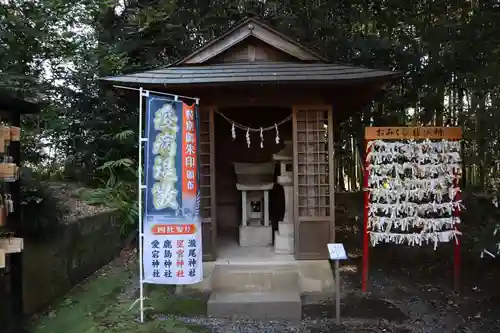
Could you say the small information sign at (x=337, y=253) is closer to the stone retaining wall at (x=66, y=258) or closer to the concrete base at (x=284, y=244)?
the concrete base at (x=284, y=244)

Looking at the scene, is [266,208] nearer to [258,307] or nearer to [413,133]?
[258,307]

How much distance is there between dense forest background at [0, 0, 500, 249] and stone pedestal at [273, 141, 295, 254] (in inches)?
126

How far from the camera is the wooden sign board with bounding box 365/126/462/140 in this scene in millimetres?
5332

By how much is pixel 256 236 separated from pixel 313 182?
1742 mm

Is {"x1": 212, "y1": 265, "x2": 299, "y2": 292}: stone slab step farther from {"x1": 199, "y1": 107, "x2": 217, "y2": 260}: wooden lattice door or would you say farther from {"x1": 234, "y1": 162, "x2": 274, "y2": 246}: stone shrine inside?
{"x1": 234, "y1": 162, "x2": 274, "y2": 246}: stone shrine inside

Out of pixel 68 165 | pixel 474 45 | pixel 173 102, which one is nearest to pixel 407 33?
pixel 474 45

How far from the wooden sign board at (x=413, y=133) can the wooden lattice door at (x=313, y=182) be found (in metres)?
0.89

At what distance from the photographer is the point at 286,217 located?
681 cm

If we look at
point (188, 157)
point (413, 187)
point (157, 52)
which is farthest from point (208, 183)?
point (157, 52)

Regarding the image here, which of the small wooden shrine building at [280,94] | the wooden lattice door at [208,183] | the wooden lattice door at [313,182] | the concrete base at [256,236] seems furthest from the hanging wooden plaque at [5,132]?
the concrete base at [256,236]

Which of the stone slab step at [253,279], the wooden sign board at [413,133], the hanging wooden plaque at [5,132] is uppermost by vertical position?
the wooden sign board at [413,133]

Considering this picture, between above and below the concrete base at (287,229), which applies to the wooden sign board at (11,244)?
above

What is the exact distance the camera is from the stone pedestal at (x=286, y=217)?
6629 millimetres

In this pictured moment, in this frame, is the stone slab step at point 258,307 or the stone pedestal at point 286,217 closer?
the stone slab step at point 258,307
